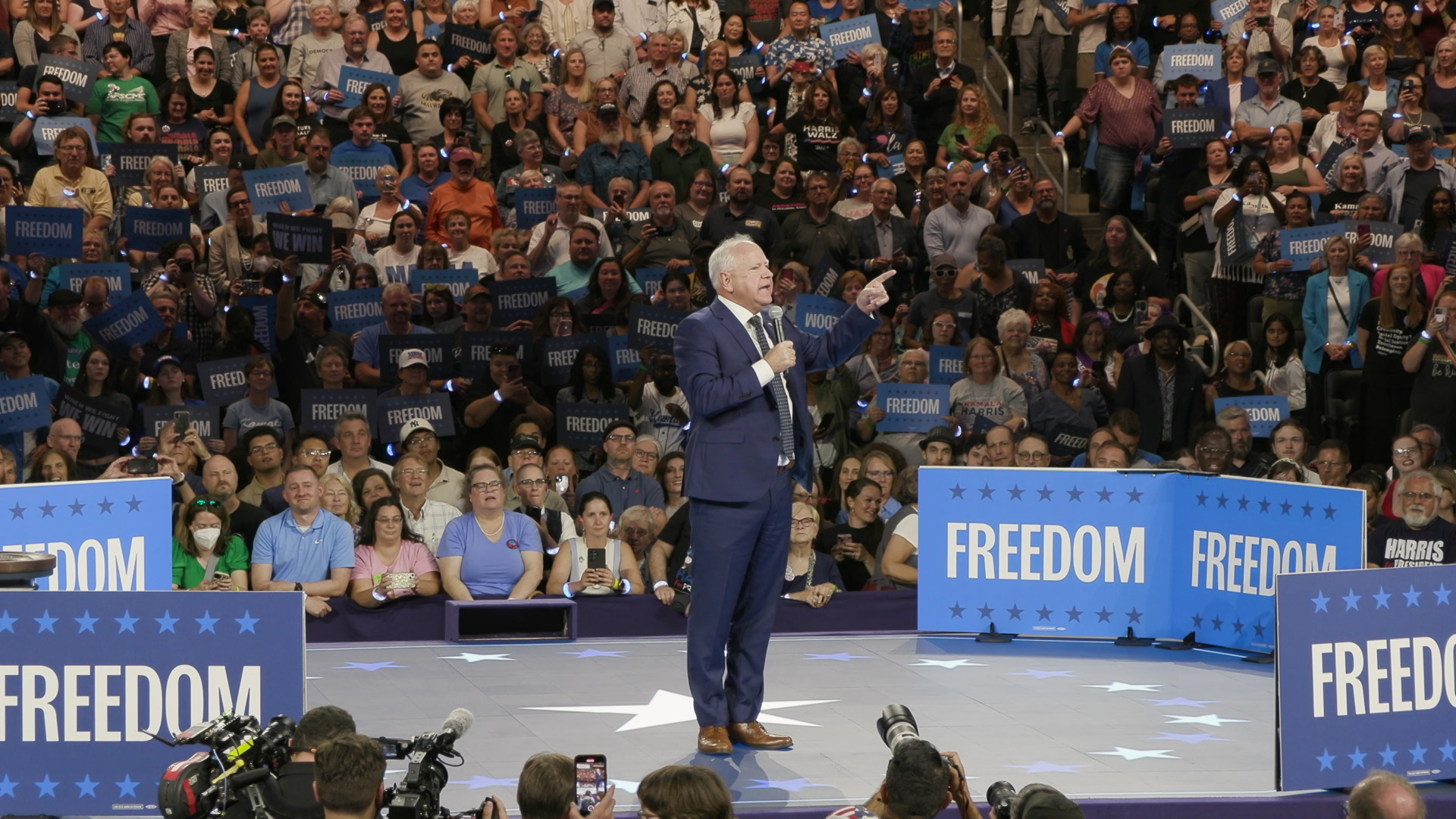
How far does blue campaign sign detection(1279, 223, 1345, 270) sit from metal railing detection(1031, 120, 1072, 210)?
2.60 meters

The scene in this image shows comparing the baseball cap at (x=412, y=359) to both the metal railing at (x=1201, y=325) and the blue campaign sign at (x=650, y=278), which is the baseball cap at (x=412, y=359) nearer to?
the blue campaign sign at (x=650, y=278)

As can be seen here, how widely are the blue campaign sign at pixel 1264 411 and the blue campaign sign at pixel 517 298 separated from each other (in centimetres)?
451

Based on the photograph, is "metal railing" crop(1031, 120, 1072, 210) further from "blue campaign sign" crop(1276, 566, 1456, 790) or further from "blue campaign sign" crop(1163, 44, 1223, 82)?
Result: "blue campaign sign" crop(1276, 566, 1456, 790)

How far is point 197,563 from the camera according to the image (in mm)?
8922

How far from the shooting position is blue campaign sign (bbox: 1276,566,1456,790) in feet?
20.4

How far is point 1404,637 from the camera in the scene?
6395mm

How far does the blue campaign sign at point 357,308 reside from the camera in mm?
12414

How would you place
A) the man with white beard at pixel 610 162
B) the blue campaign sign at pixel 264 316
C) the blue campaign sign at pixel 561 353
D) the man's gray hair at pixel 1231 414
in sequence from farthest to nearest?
the man with white beard at pixel 610 162, the blue campaign sign at pixel 264 316, the blue campaign sign at pixel 561 353, the man's gray hair at pixel 1231 414

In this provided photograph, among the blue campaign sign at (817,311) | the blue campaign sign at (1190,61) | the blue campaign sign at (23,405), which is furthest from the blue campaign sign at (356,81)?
the blue campaign sign at (1190,61)

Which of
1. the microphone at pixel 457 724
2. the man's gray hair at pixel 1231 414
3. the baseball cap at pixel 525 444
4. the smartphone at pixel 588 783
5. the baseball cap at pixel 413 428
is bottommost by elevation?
the smartphone at pixel 588 783

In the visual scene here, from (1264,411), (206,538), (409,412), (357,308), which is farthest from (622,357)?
(1264,411)

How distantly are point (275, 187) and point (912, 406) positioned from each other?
4.85m

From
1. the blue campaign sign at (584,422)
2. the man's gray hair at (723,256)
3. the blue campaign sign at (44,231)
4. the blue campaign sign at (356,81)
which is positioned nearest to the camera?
the man's gray hair at (723,256)

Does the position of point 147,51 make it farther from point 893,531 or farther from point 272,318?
point 893,531
